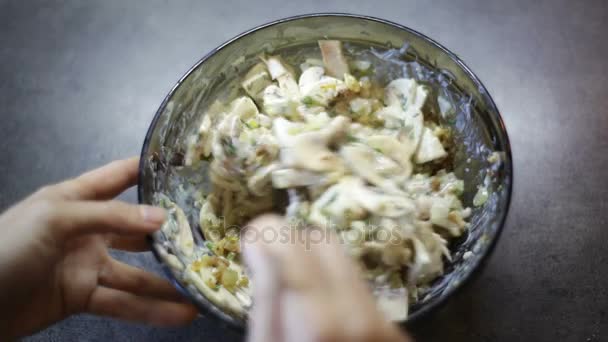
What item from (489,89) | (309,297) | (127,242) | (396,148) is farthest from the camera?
(489,89)

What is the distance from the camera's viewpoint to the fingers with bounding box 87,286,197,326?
922 millimetres

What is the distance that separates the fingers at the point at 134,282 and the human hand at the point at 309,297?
0.41m

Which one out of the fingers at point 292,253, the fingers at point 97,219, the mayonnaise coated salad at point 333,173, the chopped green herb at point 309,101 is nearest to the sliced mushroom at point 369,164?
the mayonnaise coated salad at point 333,173

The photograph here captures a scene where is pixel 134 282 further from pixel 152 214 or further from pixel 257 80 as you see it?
pixel 257 80

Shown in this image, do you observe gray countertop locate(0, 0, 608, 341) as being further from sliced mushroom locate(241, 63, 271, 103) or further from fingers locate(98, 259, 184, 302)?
sliced mushroom locate(241, 63, 271, 103)

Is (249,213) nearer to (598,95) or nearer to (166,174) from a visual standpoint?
(166,174)

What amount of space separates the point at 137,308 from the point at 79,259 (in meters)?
0.13

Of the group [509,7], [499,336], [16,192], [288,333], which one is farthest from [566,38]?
[16,192]

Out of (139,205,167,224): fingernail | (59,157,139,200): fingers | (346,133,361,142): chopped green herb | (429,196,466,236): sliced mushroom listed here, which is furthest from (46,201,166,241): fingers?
(429,196,466,236): sliced mushroom

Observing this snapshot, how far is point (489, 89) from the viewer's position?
112 cm

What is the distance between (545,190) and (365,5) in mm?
575

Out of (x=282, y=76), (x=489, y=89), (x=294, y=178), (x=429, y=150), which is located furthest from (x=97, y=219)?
(x=489, y=89)

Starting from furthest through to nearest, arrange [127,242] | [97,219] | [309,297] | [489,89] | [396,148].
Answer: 1. [489,89]
2. [127,242]
3. [396,148]
4. [97,219]
5. [309,297]

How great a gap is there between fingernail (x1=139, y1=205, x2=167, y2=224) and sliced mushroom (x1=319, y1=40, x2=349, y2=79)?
397 millimetres
